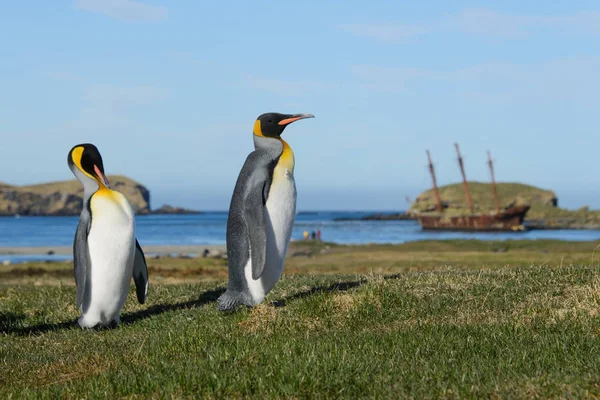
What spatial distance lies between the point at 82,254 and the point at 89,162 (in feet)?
3.91

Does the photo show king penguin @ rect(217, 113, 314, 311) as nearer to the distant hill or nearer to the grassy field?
the grassy field

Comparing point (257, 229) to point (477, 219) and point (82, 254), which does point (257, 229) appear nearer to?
point (82, 254)

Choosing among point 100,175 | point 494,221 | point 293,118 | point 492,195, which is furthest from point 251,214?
point 492,195

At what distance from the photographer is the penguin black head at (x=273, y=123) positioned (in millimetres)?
10094

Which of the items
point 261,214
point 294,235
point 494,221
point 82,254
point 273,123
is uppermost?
point 273,123

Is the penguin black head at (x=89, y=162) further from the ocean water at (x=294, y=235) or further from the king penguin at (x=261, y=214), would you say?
the ocean water at (x=294, y=235)

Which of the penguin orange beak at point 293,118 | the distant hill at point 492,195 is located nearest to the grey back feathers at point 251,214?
the penguin orange beak at point 293,118

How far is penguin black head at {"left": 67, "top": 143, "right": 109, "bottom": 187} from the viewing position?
1023 centimetres

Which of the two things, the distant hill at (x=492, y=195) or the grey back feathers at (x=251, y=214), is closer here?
the grey back feathers at (x=251, y=214)

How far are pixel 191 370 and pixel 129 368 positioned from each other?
766 mm

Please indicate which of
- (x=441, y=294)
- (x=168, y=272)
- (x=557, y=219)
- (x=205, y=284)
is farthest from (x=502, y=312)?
(x=557, y=219)

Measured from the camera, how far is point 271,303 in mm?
10297

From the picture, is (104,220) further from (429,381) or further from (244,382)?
(429,381)

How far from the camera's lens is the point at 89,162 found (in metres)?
10.3
